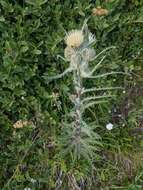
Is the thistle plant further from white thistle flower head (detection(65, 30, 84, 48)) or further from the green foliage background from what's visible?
the green foliage background

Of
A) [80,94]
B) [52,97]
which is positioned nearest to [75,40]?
[80,94]

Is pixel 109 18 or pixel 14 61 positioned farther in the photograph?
pixel 109 18

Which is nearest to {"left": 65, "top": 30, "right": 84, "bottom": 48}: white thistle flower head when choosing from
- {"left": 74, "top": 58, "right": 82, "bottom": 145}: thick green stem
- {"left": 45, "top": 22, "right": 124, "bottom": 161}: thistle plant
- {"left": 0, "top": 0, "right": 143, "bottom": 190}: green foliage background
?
{"left": 45, "top": 22, "right": 124, "bottom": 161}: thistle plant

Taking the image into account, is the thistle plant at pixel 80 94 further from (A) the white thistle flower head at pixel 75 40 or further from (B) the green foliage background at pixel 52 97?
(B) the green foliage background at pixel 52 97

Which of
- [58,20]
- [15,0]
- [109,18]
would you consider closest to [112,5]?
[109,18]

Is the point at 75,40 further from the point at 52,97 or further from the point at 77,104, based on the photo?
the point at 52,97

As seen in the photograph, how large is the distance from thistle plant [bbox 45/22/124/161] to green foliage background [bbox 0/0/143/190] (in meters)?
0.16

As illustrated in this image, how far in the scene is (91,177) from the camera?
3.86 metres

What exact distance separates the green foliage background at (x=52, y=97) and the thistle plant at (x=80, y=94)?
0.16 m

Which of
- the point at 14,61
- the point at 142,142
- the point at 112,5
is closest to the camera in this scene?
the point at 14,61

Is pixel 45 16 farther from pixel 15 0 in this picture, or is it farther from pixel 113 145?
pixel 113 145

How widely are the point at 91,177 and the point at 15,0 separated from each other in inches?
58.7

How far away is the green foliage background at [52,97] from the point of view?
3.63 metres

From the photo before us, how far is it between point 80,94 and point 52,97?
1.96ft
